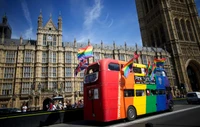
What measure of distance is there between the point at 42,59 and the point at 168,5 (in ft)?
193

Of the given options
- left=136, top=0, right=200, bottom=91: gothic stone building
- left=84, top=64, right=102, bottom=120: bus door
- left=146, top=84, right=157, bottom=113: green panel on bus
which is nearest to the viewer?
left=84, top=64, right=102, bottom=120: bus door

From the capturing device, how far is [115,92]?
10406 millimetres

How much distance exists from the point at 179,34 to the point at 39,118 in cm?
6349

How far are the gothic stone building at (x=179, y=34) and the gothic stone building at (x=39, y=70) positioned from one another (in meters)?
36.5

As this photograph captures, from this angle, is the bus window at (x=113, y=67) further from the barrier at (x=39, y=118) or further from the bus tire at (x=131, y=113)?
the barrier at (x=39, y=118)

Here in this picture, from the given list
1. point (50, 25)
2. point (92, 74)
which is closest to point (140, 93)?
point (92, 74)

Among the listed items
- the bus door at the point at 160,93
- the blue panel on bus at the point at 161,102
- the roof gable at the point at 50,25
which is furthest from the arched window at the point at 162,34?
the blue panel on bus at the point at 161,102

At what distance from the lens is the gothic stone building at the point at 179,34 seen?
50.2 meters

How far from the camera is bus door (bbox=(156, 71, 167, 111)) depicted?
46.5ft

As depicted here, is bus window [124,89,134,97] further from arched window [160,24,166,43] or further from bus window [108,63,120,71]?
arched window [160,24,166,43]

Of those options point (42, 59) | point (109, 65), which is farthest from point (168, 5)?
point (109, 65)

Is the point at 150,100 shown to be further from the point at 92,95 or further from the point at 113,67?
the point at 92,95

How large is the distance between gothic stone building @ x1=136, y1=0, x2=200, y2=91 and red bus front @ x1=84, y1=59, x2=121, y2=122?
44.2m

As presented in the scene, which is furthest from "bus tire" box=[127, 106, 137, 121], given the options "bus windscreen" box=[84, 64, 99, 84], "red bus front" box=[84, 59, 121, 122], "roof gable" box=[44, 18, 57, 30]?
"roof gable" box=[44, 18, 57, 30]
